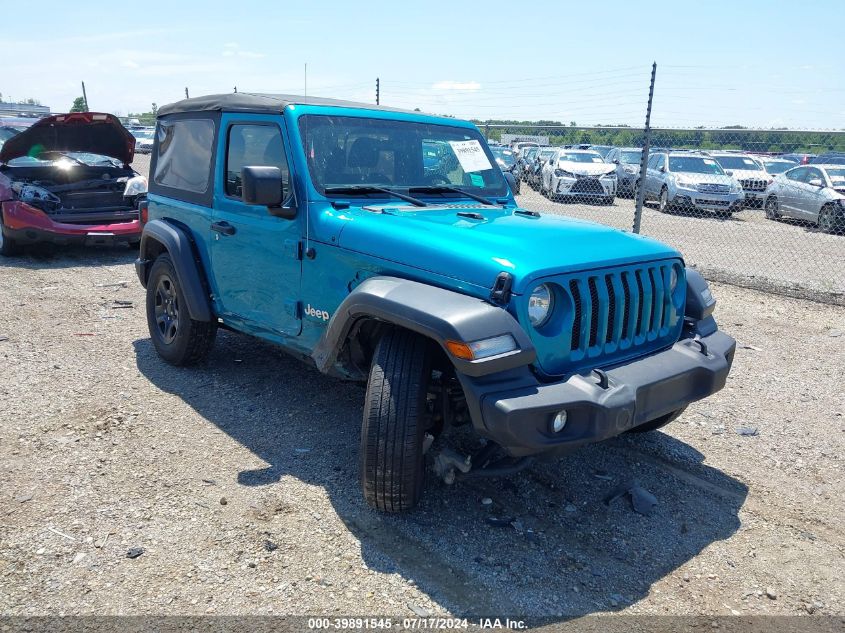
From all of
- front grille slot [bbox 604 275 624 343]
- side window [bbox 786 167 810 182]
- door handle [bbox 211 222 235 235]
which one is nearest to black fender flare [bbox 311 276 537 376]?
front grille slot [bbox 604 275 624 343]

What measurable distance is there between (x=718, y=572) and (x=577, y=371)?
1.09m

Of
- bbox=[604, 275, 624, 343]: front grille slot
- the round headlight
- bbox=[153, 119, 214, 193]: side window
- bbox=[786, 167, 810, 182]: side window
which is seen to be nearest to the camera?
the round headlight

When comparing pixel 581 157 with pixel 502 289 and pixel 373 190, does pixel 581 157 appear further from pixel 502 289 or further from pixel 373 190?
pixel 502 289

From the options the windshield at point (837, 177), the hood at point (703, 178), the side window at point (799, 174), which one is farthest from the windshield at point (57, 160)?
the side window at point (799, 174)

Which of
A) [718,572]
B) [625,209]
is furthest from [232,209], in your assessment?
[625,209]

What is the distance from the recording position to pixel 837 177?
1428 cm

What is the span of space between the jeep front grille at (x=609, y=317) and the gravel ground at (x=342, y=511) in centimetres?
86

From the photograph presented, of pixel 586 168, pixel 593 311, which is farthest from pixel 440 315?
pixel 586 168

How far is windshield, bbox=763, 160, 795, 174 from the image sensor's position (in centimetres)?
2022

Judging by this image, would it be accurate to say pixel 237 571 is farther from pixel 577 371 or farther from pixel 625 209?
pixel 625 209

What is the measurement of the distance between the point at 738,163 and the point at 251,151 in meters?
16.6

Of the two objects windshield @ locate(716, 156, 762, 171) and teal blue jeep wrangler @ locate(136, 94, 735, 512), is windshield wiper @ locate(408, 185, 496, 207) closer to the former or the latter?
teal blue jeep wrangler @ locate(136, 94, 735, 512)

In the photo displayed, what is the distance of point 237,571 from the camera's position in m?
3.00

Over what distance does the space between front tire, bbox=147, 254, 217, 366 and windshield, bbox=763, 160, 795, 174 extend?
19.4 m
